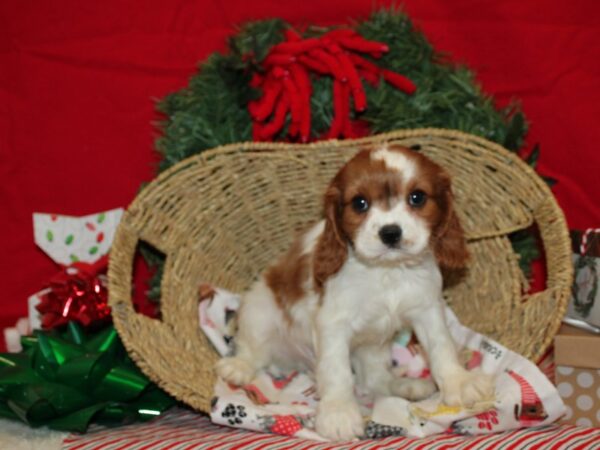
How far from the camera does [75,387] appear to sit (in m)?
3.52

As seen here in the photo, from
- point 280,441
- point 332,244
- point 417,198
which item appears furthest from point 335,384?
point 417,198

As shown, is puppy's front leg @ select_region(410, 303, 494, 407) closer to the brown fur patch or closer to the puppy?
the puppy

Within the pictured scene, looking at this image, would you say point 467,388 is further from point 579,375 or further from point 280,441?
point 280,441

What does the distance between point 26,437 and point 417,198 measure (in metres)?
1.97

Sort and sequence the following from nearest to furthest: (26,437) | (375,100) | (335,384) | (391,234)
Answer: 1. (391,234)
2. (335,384)
3. (26,437)
4. (375,100)

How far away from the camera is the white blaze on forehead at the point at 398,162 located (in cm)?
315

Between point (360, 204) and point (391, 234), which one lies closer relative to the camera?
point (391, 234)

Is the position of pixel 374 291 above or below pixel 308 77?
below

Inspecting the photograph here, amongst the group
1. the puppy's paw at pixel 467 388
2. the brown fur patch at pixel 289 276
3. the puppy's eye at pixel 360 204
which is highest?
the puppy's eye at pixel 360 204

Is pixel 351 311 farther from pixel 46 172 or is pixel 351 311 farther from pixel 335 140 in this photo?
pixel 46 172

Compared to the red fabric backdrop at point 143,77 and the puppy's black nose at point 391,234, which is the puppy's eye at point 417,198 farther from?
the red fabric backdrop at point 143,77

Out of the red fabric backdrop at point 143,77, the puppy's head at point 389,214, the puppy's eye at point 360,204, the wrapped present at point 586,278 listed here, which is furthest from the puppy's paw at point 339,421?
the red fabric backdrop at point 143,77

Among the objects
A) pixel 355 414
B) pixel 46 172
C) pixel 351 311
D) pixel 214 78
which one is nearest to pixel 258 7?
pixel 214 78

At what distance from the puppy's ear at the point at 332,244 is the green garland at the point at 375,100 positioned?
95 cm
